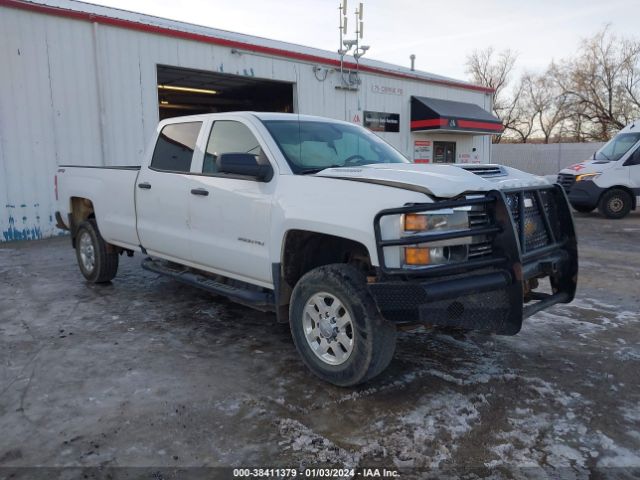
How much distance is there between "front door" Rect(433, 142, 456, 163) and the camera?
20.3m

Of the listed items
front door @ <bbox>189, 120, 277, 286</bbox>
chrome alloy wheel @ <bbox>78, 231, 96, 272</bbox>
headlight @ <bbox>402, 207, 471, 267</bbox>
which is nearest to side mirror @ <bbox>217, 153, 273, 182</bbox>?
front door @ <bbox>189, 120, 277, 286</bbox>

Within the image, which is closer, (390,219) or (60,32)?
(390,219)

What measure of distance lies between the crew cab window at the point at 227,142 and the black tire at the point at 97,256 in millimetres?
2335

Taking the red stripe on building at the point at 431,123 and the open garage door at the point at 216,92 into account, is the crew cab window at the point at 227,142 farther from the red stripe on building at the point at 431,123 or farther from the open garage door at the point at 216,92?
the red stripe on building at the point at 431,123

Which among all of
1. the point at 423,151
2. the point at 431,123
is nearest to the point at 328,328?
the point at 431,123

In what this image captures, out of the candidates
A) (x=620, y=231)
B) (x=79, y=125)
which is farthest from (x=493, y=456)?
(x=79, y=125)

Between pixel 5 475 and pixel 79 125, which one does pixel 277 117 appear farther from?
pixel 79 125

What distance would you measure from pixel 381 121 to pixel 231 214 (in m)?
14.3

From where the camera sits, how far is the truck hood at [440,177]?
10.5 feet

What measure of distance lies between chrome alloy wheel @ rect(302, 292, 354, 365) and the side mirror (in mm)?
1036

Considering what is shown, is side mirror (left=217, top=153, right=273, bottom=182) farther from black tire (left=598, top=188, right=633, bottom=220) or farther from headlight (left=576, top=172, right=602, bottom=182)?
black tire (left=598, top=188, right=633, bottom=220)

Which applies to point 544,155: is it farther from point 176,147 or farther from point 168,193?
point 168,193

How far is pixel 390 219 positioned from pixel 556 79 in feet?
154

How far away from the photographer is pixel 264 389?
352 centimetres
